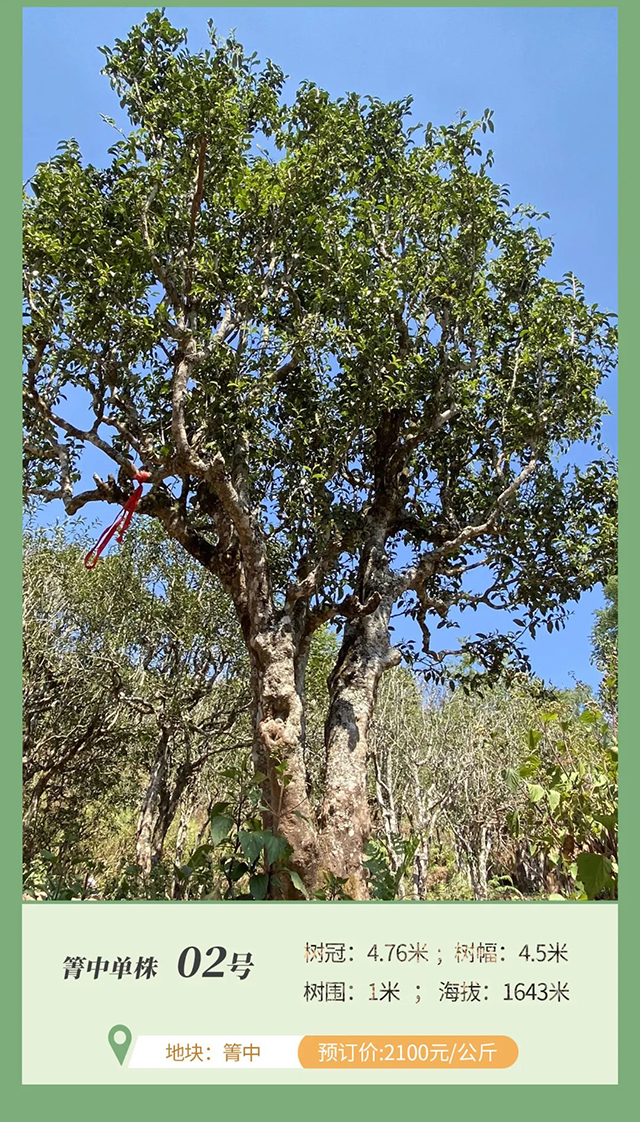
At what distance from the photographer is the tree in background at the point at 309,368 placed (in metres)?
6.84

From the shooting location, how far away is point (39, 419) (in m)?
7.28

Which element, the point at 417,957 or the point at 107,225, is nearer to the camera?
the point at 417,957

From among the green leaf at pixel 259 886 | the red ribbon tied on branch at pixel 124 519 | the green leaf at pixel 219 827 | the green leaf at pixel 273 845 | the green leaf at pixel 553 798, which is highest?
the red ribbon tied on branch at pixel 124 519

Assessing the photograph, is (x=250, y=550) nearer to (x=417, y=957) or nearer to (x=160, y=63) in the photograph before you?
(x=417, y=957)

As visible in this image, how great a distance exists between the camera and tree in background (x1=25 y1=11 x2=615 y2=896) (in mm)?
6840

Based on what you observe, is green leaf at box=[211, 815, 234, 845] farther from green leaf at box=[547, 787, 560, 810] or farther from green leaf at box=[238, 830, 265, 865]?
green leaf at box=[547, 787, 560, 810]

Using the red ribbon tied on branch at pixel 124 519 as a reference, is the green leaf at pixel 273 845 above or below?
below

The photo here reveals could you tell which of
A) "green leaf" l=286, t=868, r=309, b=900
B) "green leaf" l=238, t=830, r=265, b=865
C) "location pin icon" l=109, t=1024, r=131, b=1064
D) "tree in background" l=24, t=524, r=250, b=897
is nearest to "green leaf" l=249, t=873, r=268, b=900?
"green leaf" l=286, t=868, r=309, b=900

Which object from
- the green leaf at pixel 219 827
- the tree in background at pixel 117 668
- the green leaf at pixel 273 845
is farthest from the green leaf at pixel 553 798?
the tree in background at pixel 117 668

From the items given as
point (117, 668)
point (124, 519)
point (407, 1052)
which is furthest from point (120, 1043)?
point (117, 668)

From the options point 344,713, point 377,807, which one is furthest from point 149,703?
point 344,713

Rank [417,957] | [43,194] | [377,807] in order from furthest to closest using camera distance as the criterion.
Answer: [377,807]
[43,194]
[417,957]

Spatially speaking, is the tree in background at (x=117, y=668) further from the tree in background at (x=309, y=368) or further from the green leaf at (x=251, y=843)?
the green leaf at (x=251, y=843)

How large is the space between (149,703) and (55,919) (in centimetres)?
1337
